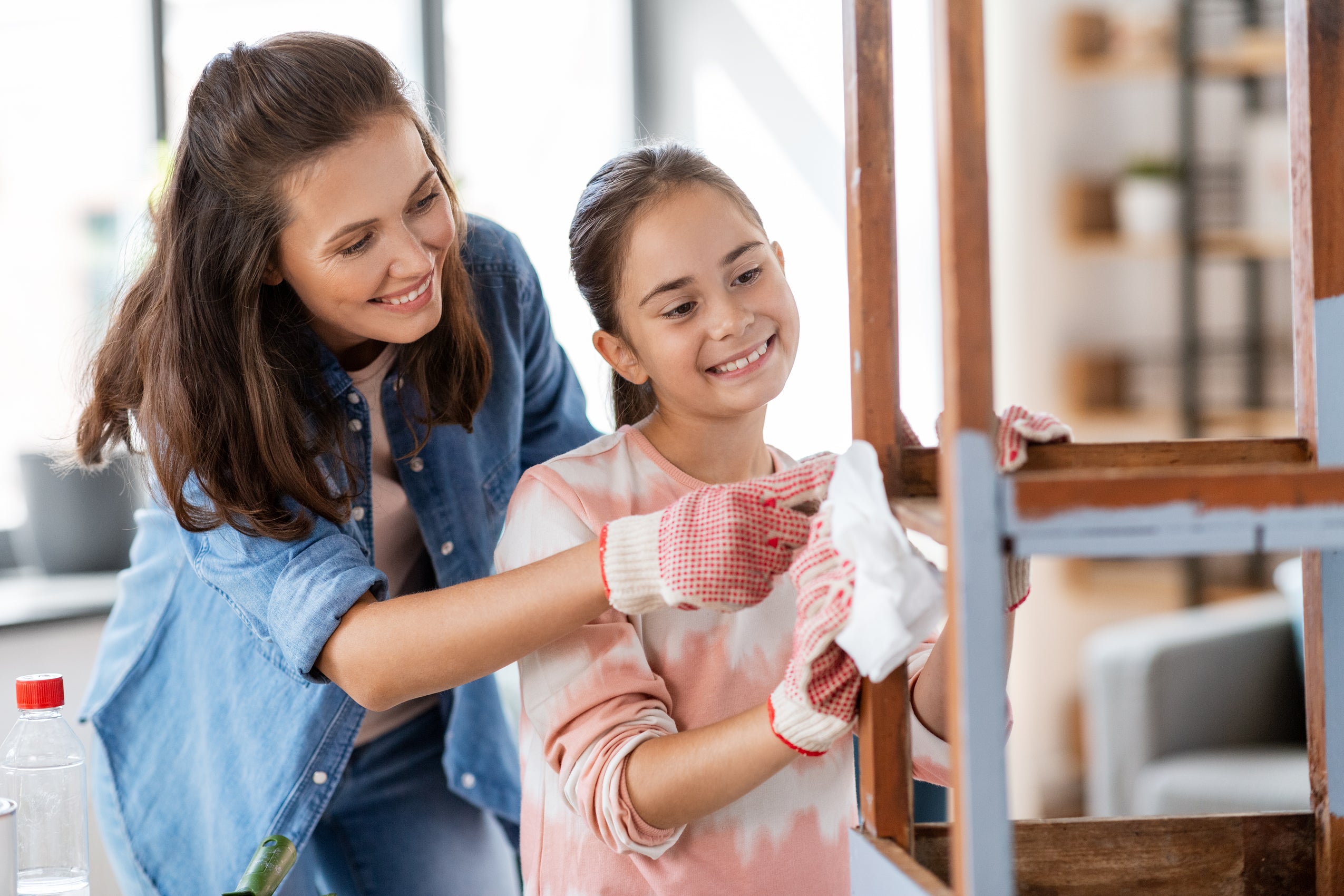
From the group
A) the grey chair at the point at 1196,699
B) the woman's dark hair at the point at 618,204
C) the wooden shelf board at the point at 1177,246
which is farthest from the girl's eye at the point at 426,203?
the wooden shelf board at the point at 1177,246

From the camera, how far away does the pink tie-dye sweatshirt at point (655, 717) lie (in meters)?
1.00

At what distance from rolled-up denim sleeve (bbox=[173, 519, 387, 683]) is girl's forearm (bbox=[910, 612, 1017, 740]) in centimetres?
49

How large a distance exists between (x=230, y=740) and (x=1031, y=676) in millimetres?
2609

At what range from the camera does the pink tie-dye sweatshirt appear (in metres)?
1.00

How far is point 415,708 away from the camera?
1.52 meters

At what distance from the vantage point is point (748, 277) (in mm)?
1135

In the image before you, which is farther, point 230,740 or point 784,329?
point 230,740

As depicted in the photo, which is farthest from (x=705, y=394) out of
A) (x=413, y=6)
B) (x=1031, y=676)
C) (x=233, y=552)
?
(x=1031, y=676)

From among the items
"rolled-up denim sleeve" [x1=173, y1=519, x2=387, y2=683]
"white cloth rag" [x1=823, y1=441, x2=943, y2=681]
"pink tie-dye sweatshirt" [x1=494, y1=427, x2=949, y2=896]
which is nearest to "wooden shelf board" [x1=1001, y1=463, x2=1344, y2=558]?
"white cloth rag" [x1=823, y1=441, x2=943, y2=681]

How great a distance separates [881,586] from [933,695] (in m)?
0.36

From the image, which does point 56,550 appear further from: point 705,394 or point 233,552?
point 705,394

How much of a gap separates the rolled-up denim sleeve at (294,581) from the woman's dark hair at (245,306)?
0.8 inches

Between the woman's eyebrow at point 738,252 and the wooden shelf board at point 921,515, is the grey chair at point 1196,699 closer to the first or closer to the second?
the woman's eyebrow at point 738,252

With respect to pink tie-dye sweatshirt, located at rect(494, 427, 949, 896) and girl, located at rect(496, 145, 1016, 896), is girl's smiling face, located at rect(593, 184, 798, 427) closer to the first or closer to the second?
girl, located at rect(496, 145, 1016, 896)
